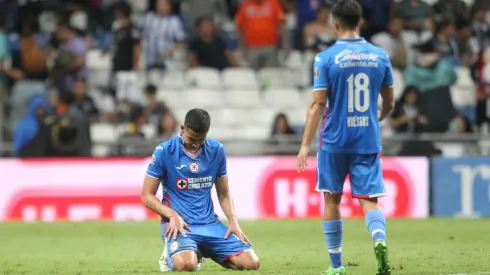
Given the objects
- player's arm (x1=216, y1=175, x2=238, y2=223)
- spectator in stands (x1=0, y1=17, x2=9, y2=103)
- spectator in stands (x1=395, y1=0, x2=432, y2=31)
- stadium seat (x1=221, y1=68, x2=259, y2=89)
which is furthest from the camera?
spectator in stands (x1=395, y1=0, x2=432, y2=31)

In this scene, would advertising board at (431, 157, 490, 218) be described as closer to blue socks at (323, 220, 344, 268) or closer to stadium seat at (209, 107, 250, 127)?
stadium seat at (209, 107, 250, 127)

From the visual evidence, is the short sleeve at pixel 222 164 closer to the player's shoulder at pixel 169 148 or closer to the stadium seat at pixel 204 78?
the player's shoulder at pixel 169 148

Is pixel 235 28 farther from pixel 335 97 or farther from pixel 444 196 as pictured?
pixel 335 97

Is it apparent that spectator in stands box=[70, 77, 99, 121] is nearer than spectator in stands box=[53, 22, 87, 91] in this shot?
Yes

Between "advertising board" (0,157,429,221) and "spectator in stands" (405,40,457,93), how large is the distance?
7.34 ft

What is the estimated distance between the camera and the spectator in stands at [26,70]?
20.0m

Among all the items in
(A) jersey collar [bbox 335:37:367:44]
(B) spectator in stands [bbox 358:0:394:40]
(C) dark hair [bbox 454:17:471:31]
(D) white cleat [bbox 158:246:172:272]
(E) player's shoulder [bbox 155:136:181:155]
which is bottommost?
(D) white cleat [bbox 158:246:172:272]

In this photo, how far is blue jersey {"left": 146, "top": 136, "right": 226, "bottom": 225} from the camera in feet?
32.7

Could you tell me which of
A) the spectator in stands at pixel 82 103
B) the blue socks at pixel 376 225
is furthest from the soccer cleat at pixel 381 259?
the spectator in stands at pixel 82 103

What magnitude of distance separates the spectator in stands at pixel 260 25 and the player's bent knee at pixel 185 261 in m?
11.4

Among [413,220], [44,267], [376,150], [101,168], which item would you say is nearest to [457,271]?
[376,150]

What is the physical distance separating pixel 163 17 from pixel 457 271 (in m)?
Result: 11.8

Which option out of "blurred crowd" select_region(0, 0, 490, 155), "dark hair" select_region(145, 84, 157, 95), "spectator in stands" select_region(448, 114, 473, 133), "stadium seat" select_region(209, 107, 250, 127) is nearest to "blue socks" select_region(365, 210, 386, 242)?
"blurred crowd" select_region(0, 0, 490, 155)

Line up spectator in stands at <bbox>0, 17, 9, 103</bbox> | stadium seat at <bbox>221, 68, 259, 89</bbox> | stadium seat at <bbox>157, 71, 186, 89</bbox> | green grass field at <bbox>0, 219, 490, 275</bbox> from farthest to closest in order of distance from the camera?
1. stadium seat at <bbox>221, 68, 259, 89</bbox>
2. stadium seat at <bbox>157, 71, 186, 89</bbox>
3. spectator in stands at <bbox>0, 17, 9, 103</bbox>
4. green grass field at <bbox>0, 219, 490, 275</bbox>
